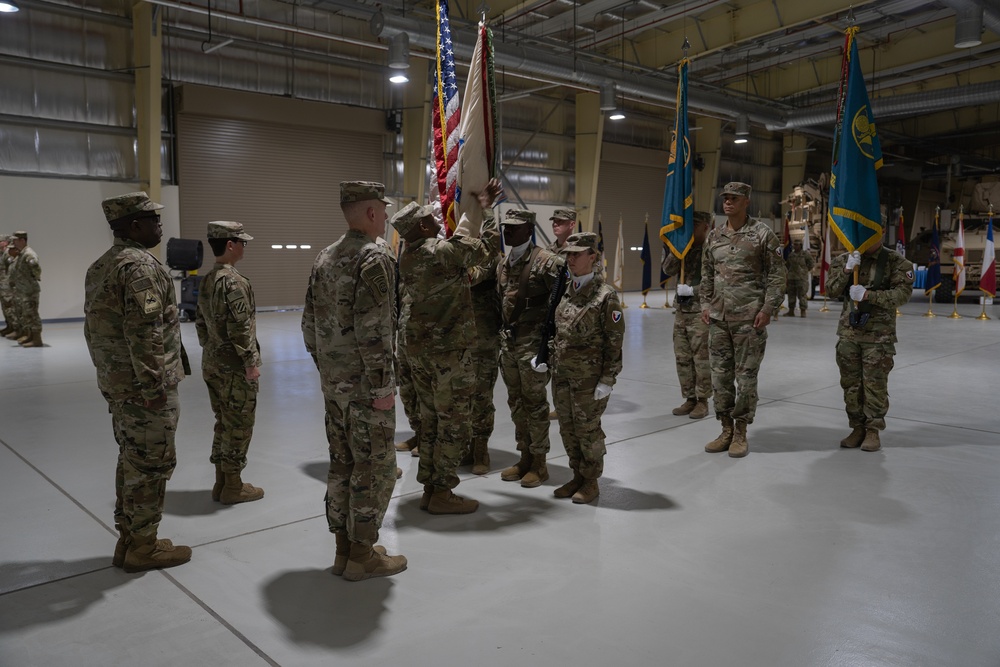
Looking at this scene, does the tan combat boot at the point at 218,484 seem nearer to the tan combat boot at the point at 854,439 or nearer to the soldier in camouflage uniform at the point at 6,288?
the tan combat boot at the point at 854,439

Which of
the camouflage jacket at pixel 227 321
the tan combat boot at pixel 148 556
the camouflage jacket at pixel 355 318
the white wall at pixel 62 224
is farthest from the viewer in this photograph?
the white wall at pixel 62 224

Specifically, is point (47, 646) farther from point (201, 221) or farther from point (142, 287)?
point (201, 221)

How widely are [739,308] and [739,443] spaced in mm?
1004

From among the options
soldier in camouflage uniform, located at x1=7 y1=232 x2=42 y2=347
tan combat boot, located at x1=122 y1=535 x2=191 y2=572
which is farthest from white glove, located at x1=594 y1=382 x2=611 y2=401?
soldier in camouflage uniform, located at x1=7 y1=232 x2=42 y2=347

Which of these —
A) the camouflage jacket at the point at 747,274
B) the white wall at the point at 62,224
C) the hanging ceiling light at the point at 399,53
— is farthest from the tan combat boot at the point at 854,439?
the white wall at the point at 62,224

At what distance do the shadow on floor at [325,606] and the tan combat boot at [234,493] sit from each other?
1141mm

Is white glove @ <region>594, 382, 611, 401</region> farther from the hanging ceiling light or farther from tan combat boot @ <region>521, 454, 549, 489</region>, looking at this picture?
the hanging ceiling light

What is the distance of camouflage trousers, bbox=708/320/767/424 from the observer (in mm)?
5352

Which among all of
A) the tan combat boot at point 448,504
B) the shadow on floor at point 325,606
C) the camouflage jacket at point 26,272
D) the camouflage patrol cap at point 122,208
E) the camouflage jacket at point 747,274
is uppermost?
the camouflage patrol cap at point 122,208

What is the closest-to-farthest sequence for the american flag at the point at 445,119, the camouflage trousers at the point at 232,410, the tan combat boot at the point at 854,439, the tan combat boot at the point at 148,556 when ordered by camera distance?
the tan combat boot at the point at 148,556 < the camouflage trousers at the point at 232,410 < the american flag at the point at 445,119 < the tan combat boot at the point at 854,439

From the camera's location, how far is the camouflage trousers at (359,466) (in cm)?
321

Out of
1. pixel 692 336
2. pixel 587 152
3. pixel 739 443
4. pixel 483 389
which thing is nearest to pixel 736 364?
pixel 739 443

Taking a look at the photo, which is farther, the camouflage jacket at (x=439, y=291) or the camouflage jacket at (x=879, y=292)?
the camouflage jacket at (x=879, y=292)

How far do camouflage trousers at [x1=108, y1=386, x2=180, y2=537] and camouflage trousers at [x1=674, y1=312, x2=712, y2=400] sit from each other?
469cm
